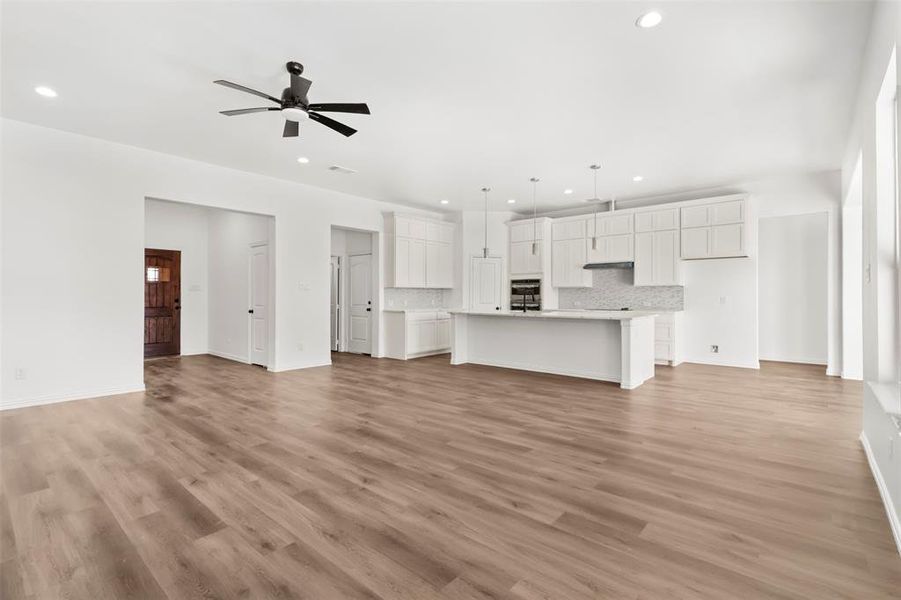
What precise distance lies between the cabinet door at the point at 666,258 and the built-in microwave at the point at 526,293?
2194 millimetres

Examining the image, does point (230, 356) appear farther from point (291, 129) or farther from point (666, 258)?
point (666, 258)

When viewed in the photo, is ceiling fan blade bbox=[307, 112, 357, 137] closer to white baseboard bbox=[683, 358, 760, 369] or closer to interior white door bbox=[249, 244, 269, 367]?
interior white door bbox=[249, 244, 269, 367]

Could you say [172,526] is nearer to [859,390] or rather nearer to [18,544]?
[18,544]

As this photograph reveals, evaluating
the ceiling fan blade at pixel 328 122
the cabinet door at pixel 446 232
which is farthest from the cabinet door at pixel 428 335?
the ceiling fan blade at pixel 328 122

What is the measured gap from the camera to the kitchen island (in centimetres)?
548

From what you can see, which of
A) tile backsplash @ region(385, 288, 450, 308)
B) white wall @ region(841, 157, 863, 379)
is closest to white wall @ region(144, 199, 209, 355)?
tile backsplash @ region(385, 288, 450, 308)

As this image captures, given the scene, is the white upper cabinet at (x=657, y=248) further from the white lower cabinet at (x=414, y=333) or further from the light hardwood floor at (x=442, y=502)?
the white lower cabinet at (x=414, y=333)

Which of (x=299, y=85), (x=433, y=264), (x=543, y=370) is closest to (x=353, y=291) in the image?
(x=433, y=264)

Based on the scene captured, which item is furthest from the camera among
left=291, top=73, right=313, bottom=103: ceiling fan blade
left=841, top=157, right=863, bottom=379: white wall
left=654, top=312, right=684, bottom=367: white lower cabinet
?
left=654, top=312, right=684, bottom=367: white lower cabinet

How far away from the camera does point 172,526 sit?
85.0 inches

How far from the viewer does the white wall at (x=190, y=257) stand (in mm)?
8195

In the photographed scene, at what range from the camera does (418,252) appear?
845cm

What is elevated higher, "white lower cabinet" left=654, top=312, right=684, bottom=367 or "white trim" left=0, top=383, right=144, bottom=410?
"white lower cabinet" left=654, top=312, right=684, bottom=367

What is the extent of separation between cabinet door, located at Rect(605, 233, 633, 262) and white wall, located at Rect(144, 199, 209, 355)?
308 inches
